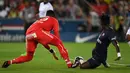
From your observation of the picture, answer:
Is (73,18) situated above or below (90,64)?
above

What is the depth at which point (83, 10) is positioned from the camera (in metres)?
31.3

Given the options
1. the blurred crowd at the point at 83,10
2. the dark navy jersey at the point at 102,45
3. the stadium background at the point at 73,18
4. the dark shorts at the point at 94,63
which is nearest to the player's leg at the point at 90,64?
the dark shorts at the point at 94,63

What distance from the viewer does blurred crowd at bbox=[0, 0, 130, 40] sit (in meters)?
29.5

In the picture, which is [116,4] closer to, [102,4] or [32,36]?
[102,4]

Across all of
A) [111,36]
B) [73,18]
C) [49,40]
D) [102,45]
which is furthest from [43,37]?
[73,18]

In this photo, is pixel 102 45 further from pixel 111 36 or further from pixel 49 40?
pixel 49 40

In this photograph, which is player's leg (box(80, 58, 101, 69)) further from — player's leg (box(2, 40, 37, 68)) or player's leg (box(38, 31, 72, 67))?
player's leg (box(2, 40, 37, 68))

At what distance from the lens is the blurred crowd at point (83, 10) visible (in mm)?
29547

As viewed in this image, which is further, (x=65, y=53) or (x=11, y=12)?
(x=11, y=12)

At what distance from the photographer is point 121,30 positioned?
29.6 metres

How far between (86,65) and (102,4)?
17439 mm

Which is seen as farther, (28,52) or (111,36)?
(28,52)

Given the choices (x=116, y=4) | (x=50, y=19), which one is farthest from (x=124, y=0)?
(x=50, y=19)

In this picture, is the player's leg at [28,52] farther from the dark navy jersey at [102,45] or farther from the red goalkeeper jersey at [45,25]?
the dark navy jersey at [102,45]
